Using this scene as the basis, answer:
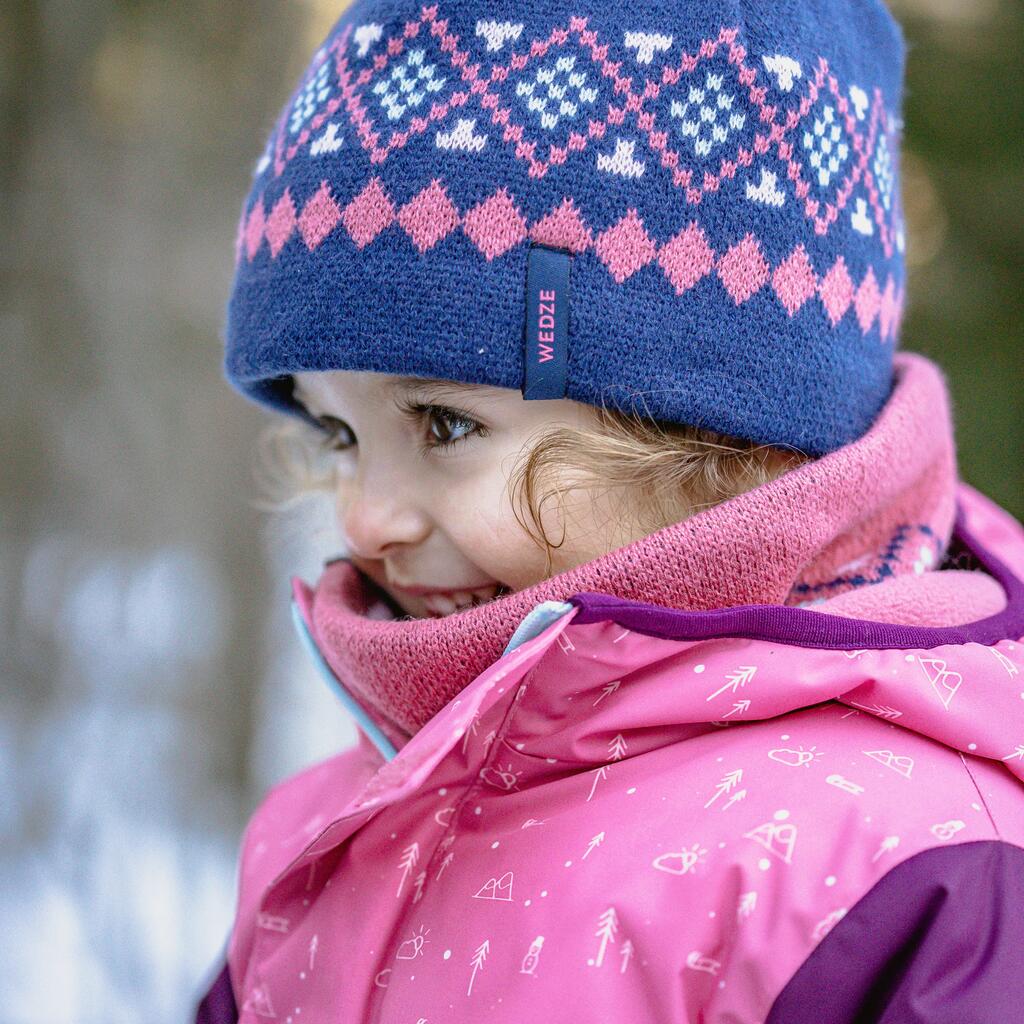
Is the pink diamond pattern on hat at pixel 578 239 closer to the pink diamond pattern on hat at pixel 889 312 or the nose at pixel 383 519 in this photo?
the pink diamond pattern on hat at pixel 889 312

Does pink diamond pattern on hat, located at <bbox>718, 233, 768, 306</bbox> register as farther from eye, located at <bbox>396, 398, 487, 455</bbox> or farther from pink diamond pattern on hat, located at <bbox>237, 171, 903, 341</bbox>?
eye, located at <bbox>396, 398, 487, 455</bbox>

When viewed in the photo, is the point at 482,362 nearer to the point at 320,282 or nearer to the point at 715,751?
the point at 320,282

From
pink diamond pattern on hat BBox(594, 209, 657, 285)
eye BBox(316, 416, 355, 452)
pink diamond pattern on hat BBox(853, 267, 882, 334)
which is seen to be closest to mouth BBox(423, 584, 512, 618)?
eye BBox(316, 416, 355, 452)

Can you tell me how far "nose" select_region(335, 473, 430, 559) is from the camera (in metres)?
1.19

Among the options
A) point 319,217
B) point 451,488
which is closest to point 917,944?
point 451,488

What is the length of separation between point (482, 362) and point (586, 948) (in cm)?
55

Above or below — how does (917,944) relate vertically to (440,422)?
below

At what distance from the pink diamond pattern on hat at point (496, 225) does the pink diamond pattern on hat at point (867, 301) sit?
1.27 ft

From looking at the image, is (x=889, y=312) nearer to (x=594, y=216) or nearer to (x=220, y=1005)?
(x=594, y=216)

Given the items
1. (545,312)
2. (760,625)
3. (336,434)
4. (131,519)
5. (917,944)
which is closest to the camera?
(917,944)

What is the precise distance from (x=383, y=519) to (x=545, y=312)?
0.30 m

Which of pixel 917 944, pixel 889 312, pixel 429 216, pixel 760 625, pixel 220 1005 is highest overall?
pixel 429 216

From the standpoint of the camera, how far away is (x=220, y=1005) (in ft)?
4.27

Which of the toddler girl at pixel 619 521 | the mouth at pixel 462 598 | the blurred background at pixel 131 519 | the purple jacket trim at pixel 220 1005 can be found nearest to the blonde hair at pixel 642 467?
the toddler girl at pixel 619 521
